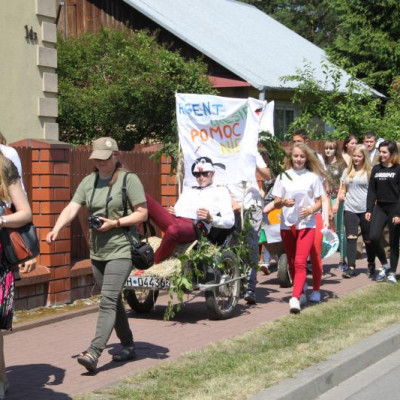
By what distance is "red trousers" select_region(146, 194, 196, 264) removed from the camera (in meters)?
9.95

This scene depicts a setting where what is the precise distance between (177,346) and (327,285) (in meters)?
4.64

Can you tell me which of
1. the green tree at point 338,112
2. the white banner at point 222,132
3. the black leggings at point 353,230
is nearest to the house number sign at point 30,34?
the white banner at point 222,132

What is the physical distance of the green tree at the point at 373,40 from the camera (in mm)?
36500

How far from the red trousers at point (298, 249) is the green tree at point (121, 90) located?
10741mm

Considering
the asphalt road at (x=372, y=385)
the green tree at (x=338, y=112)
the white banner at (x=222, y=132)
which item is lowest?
the asphalt road at (x=372, y=385)

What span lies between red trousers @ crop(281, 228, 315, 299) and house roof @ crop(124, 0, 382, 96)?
1156 centimetres

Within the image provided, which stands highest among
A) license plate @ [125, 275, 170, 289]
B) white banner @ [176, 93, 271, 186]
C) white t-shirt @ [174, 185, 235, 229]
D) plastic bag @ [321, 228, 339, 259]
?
white banner @ [176, 93, 271, 186]

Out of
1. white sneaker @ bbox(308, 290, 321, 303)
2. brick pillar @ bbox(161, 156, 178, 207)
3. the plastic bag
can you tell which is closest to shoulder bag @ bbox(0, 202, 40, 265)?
white sneaker @ bbox(308, 290, 321, 303)

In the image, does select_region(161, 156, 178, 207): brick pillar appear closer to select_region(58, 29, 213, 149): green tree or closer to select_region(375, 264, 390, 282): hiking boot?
select_region(375, 264, 390, 282): hiking boot

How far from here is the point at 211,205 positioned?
10062mm

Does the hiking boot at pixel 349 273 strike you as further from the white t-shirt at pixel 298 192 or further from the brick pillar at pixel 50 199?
the brick pillar at pixel 50 199

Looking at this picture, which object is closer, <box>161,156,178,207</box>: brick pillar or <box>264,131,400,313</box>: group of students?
<box>264,131,400,313</box>: group of students

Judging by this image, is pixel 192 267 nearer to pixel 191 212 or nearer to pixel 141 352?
pixel 191 212

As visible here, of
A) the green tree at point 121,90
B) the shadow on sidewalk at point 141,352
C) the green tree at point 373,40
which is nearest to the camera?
the shadow on sidewalk at point 141,352
